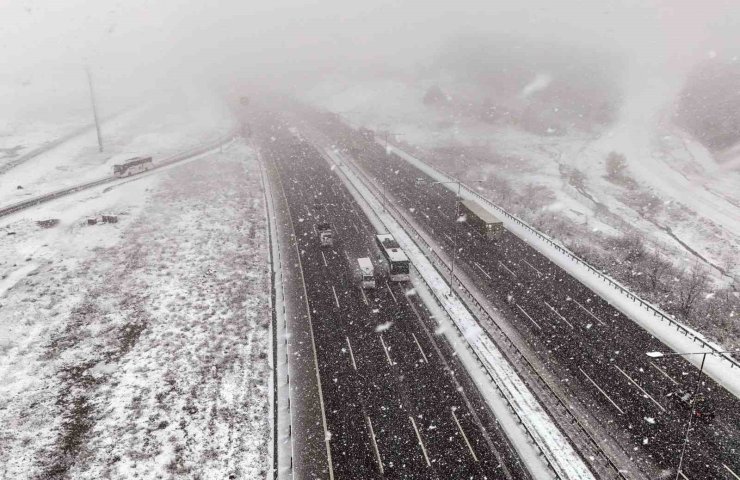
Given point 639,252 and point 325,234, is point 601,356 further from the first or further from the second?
point 325,234

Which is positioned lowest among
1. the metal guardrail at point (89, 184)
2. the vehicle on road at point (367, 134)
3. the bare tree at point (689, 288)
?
the bare tree at point (689, 288)

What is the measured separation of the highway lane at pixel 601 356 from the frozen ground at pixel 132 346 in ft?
71.3

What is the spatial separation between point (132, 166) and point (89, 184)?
9.41 meters

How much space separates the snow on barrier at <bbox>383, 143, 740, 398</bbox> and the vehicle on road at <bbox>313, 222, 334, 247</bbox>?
23215mm

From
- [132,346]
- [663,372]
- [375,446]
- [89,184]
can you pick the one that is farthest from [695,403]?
[89,184]

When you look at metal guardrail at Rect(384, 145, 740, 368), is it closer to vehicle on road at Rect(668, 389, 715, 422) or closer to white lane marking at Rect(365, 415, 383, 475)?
vehicle on road at Rect(668, 389, 715, 422)

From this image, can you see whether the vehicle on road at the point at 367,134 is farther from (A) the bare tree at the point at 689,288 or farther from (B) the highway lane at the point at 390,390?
(A) the bare tree at the point at 689,288

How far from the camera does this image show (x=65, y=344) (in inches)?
1236

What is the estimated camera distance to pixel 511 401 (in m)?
28.4

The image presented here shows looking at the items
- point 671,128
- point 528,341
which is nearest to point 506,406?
point 528,341

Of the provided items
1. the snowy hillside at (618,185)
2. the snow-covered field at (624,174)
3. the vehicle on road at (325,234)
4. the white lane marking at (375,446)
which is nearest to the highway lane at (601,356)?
the snowy hillside at (618,185)

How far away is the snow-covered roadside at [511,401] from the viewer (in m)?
24.1

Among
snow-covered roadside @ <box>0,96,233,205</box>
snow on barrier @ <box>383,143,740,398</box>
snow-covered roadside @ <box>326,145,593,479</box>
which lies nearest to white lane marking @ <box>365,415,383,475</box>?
snow-covered roadside @ <box>326,145,593,479</box>

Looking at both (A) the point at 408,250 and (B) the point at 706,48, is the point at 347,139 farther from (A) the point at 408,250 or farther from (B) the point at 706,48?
(B) the point at 706,48
